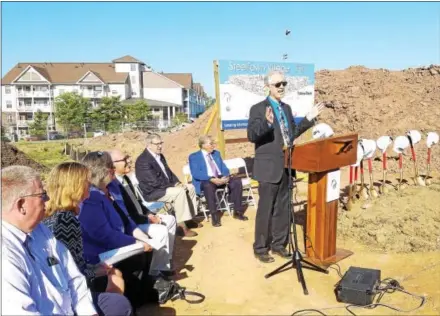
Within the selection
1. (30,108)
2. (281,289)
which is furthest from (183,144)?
(30,108)

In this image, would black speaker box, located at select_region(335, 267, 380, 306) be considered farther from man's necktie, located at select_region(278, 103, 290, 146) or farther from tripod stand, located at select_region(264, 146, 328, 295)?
man's necktie, located at select_region(278, 103, 290, 146)

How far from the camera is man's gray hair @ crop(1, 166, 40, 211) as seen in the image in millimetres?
2145

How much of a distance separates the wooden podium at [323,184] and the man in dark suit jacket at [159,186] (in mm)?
1973

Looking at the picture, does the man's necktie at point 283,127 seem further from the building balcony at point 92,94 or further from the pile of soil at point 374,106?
the building balcony at point 92,94

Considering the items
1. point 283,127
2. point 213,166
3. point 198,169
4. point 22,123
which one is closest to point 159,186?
point 198,169

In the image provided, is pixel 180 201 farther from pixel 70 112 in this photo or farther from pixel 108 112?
pixel 108 112

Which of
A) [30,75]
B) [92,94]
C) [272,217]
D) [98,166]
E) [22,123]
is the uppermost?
[30,75]

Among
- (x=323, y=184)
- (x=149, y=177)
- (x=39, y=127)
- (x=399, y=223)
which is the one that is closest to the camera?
(x=323, y=184)

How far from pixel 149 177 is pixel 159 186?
8.2 inches

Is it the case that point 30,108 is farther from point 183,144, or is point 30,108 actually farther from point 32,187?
point 32,187

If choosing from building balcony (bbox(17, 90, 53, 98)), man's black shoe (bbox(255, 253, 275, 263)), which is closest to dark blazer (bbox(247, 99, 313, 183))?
man's black shoe (bbox(255, 253, 275, 263))

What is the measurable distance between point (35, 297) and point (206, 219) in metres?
4.59

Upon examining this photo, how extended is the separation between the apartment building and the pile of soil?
150ft

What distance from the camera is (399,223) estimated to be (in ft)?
17.4
